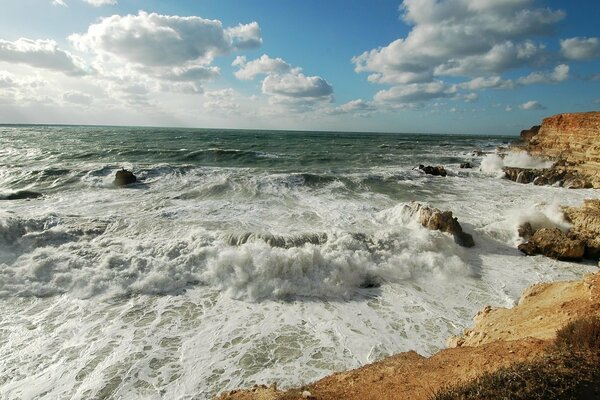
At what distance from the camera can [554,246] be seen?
11.2 m

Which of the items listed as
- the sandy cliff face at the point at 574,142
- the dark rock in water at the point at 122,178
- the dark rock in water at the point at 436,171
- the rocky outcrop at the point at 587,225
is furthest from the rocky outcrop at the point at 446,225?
the dark rock in water at the point at 122,178

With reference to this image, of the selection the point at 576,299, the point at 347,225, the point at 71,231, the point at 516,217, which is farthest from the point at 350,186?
the point at 576,299

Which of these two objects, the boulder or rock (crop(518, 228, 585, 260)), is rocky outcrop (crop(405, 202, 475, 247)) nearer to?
the boulder

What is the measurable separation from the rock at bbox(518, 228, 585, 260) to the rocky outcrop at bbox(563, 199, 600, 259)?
17.3 inches

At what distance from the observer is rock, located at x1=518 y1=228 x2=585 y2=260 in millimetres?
10859

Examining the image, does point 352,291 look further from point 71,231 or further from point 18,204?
point 18,204

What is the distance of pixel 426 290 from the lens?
922 centimetres

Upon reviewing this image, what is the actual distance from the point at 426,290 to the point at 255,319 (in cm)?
458

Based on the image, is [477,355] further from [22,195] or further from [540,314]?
[22,195]

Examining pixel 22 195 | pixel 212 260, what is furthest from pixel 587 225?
pixel 22 195

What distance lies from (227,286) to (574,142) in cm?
3206

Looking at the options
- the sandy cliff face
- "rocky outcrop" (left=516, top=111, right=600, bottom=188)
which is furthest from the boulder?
the sandy cliff face

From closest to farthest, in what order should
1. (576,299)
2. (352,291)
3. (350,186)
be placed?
(576,299)
(352,291)
(350,186)

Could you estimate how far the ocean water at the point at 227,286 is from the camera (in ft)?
20.6
